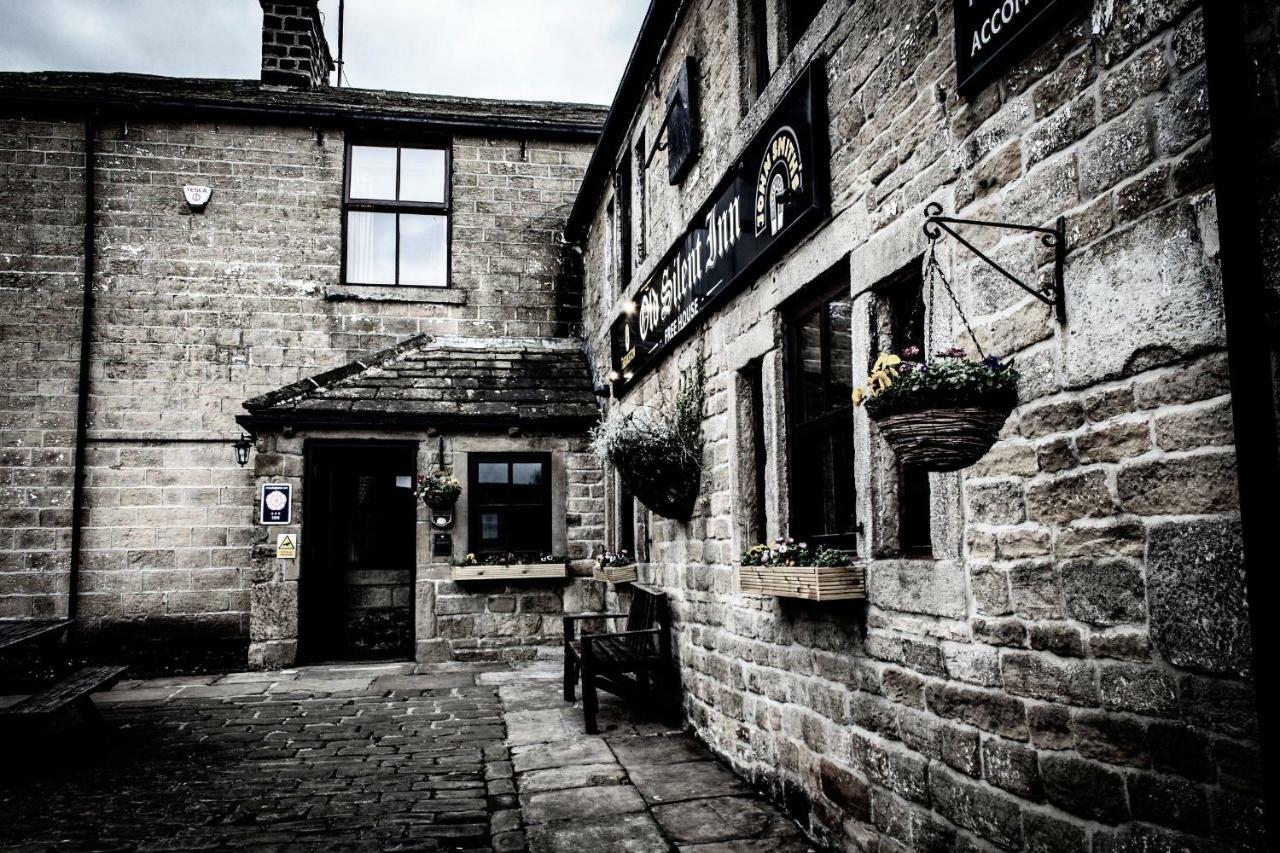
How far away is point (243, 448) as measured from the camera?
9922mm

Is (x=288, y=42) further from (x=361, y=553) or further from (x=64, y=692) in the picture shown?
(x=64, y=692)

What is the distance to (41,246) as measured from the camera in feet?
34.1

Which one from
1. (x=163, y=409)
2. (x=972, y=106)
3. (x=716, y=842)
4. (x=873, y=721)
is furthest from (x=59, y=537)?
(x=972, y=106)

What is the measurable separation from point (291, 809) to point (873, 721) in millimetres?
3147

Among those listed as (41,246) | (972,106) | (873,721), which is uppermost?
(41,246)

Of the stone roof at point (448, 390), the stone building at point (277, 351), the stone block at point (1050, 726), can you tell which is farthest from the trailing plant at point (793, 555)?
the stone roof at point (448, 390)

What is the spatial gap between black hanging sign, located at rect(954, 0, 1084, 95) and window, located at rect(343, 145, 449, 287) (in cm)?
901

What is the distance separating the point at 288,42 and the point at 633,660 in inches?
381

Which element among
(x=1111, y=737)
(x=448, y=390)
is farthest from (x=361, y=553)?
(x=1111, y=737)

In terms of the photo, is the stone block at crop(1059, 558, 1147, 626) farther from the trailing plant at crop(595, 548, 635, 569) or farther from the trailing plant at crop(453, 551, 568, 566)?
the trailing plant at crop(453, 551, 568, 566)

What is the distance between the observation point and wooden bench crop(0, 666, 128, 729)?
5.34m

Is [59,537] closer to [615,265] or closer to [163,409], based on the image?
[163,409]

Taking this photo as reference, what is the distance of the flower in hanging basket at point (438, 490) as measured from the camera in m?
9.38

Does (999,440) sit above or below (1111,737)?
above
